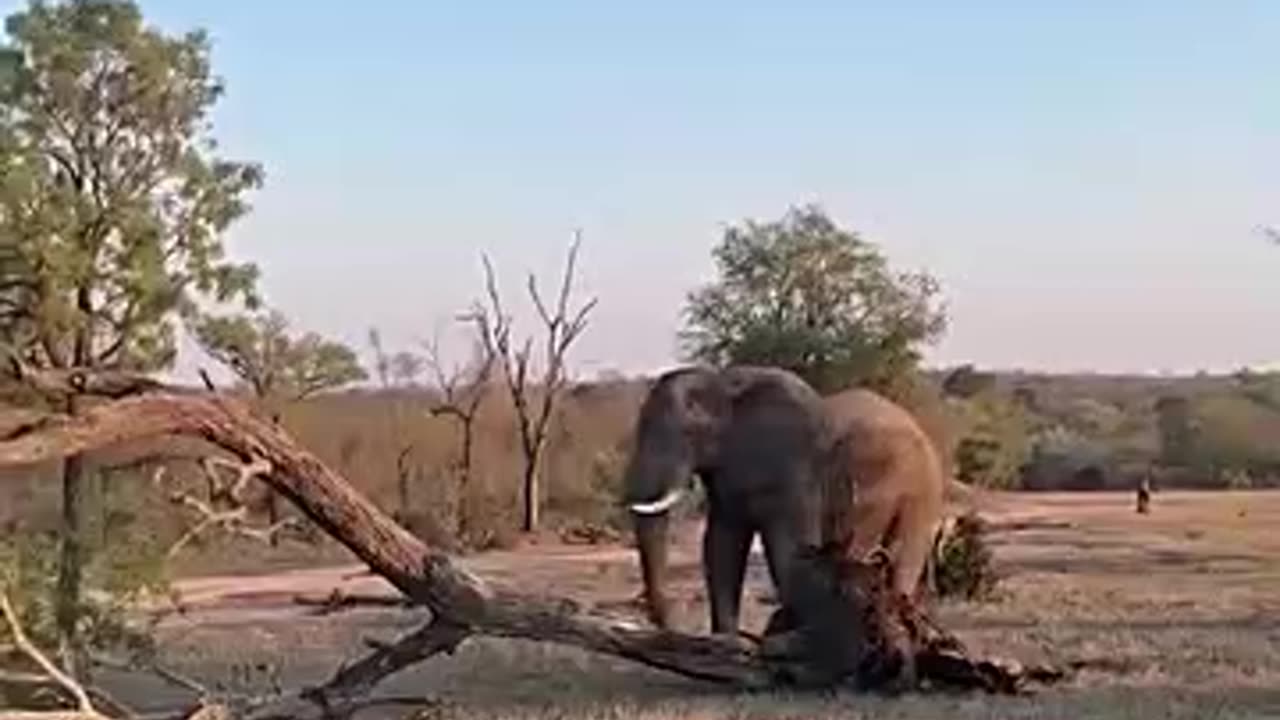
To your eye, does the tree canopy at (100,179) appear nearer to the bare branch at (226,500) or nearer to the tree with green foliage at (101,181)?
the tree with green foliage at (101,181)

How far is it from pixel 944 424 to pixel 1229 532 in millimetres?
5837

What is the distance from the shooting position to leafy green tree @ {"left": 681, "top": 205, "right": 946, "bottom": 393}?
37.8 metres

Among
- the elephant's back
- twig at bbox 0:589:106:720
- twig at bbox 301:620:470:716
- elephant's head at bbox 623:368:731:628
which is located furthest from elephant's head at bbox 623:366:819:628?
twig at bbox 0:589:106:720

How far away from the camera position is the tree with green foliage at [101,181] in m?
26.9

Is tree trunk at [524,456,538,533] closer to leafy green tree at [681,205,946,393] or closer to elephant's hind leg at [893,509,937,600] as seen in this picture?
leafy green tree at [681,205,946,393]

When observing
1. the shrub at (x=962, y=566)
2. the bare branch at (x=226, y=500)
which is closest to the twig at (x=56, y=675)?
the bare branch at (x=226, y=500)

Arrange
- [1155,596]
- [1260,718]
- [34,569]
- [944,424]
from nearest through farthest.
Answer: [1260,718] < [34,569] < [1155,596] < [944,424]

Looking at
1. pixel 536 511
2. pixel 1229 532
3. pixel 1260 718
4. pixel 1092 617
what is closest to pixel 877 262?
pixel 1229 532

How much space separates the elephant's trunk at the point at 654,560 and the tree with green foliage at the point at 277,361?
17063mm

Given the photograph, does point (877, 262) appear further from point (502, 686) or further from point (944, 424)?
point (502, 686)

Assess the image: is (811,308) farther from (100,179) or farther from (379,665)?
(379,665)

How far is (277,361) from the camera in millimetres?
47031

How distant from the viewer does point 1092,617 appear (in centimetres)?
2081

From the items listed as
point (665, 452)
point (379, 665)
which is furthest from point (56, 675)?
point (665, 452)
